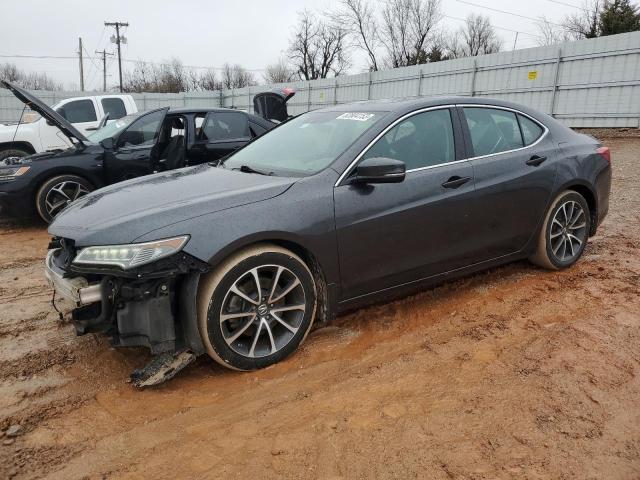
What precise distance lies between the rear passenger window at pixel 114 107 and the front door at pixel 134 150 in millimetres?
4580

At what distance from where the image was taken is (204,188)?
127 inches

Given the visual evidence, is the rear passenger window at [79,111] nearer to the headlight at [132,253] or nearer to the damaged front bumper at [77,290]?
the damaged front bumper at [77,290]

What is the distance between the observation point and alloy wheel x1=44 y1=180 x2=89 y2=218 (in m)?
6.71

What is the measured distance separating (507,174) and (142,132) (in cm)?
526

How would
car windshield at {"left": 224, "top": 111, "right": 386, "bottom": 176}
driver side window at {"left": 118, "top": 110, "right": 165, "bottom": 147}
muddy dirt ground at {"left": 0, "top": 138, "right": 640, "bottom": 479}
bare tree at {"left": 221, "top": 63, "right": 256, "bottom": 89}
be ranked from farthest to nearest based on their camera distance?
1. bare tree at {"left": 221, "top": 63, "right": 256, "bottom": 89}
2. driver side window at {"left": 118, "top": 110, "right": 165, "bottom": 147}
3. car windshield at {"left": 224, "top": 111, "right": 386, "bottom": 176}
4. muddy dirt ground at {"left": 0, "top": 138, "right": 640, "bottom": 479}

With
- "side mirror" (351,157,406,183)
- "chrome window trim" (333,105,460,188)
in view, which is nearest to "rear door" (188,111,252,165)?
"chrome window trim" (333,105,460,188)

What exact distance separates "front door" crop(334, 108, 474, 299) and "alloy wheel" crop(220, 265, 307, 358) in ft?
1.18

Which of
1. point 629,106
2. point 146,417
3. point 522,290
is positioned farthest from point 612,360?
point 629,106

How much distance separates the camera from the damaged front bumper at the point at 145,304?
2664mm

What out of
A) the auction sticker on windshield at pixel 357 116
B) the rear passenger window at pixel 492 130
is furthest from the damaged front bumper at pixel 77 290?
the rear passenger window at pixel 492 130

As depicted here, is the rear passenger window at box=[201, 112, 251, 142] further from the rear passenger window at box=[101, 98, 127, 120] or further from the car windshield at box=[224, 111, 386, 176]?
the rear passenger window at box=[101, 98, 127, 120]

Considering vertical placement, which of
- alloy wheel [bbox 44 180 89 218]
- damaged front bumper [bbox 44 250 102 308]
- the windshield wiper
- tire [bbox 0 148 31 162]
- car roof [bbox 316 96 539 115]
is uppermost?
car roof [bbox 316 96 539 115]

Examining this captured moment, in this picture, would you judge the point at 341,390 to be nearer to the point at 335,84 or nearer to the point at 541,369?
the point at 541,369

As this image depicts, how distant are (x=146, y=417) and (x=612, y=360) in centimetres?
271
